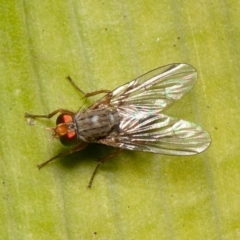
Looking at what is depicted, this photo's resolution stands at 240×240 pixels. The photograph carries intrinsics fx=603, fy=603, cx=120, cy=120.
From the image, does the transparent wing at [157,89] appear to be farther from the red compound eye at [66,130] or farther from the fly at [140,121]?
the red compound eye at [66,130]

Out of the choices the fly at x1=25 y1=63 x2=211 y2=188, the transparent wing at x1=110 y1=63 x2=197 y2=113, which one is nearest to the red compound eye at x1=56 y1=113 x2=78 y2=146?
the fly at x1=25 y1=63 x2=211 y2=188

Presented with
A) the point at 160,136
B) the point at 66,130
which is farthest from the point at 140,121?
the point at 66,130

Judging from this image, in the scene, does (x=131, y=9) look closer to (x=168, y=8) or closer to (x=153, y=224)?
(x=168, y=8)

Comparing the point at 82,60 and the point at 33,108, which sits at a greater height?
the point at 82,60

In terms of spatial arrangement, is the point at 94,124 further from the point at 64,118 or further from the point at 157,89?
the point at 157,89

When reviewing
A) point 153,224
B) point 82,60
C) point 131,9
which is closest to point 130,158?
point 153,224

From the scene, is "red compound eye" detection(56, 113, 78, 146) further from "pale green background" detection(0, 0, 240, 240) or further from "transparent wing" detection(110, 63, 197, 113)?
"transparent wing" detection(110, 63, 197, 113)
